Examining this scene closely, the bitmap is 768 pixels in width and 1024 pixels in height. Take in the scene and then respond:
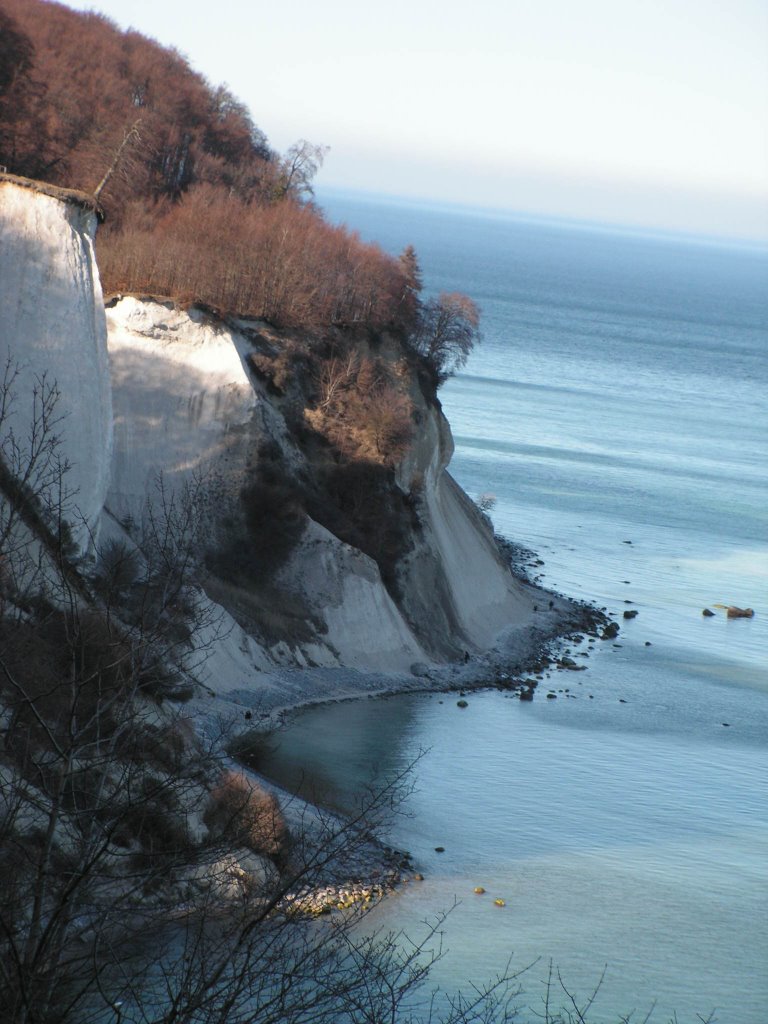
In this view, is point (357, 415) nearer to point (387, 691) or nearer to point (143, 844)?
point (387, 691)

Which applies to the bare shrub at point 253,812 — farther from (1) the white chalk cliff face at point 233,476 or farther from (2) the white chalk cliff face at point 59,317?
(1) the white chalk cliff face at point 233,476

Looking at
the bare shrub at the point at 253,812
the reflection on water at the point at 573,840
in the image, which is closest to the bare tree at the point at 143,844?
the bare shrub at the point at 253,812

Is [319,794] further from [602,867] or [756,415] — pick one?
[756,415]

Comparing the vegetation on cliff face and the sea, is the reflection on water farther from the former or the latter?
the vegetation on cliff face

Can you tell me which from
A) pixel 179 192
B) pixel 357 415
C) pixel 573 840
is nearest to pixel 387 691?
pixel 357 415

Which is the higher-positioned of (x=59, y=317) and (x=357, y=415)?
(x=59, y=317)

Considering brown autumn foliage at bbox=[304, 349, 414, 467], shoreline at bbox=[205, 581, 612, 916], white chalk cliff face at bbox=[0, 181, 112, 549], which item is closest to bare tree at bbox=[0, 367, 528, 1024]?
shoreline at bbox=[205, 581, 612, 916]

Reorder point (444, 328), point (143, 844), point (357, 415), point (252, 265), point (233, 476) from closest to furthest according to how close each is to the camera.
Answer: point (143, 844)
point (233, 476)
point (357, 415)
point (252, 265)
point (444, 328)
